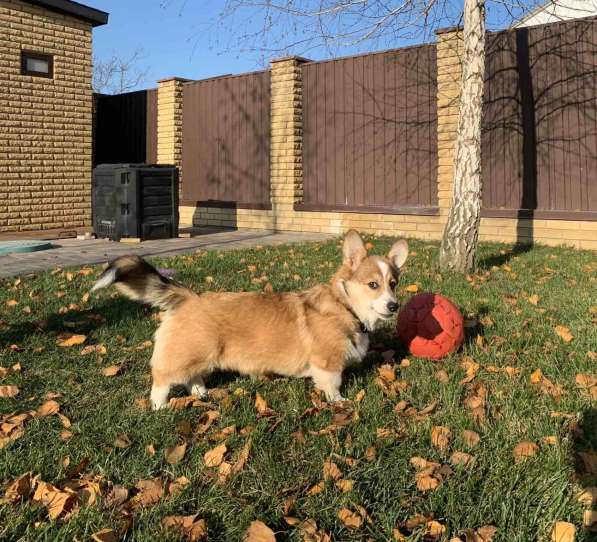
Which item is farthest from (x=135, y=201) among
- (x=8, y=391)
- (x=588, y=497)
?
(x=588, y=497)

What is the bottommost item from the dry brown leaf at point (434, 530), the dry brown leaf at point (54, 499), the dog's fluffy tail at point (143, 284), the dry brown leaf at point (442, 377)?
the dry brown leaf at point (434, 530)

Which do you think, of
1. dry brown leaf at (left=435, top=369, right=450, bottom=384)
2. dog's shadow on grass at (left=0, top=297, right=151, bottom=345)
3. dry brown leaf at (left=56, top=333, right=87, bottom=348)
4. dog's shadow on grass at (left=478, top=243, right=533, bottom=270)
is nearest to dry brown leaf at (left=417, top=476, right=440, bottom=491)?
dry brown leaf at (left=435, top=369, right=450, bottom=384)

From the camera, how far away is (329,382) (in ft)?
11.5

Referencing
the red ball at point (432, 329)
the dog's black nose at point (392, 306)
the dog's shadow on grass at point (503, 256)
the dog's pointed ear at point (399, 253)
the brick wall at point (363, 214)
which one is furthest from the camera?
the brick wall at point (363, 214)

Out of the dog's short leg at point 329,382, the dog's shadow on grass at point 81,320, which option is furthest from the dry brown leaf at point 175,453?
the dog's shadow on grass at point 81,320

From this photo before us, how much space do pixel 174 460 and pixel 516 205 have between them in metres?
9.46

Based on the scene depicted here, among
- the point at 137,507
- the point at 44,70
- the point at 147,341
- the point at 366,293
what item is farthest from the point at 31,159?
the point at 137,507

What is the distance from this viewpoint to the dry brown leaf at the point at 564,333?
4.54m

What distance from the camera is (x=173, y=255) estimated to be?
8.75m

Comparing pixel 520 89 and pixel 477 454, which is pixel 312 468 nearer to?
pixel 477 454

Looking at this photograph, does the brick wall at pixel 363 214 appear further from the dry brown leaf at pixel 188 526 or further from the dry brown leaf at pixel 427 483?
the dry brown leaf at pixel 188 526

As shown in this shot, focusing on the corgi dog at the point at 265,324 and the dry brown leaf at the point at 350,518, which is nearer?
the dry brown leaf at the point at 350,518

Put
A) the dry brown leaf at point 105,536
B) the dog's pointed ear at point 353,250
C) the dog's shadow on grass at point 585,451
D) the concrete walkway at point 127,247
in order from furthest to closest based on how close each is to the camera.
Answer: the concrete walkway at point 127,247, the dog's pointed ear at point 353,250, the dog's shadow on grass at point 585,451, the dry brown leaf at point 105,536

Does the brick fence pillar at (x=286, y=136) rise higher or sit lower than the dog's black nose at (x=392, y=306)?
higher
